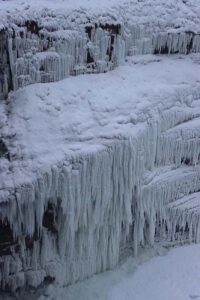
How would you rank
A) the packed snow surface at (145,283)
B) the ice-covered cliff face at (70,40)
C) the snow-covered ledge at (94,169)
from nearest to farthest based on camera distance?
the snow-covered ledge at (94,169) < the ice-covered cliff face at (70,40) < the packed snow surface at (145,283)

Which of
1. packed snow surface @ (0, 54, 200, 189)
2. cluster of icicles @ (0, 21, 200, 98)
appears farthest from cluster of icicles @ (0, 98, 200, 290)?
cluster of icicles @ (0, 21, 200, 98)

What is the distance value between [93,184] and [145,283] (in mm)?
1410

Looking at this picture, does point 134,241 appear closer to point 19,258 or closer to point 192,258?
point 192,258

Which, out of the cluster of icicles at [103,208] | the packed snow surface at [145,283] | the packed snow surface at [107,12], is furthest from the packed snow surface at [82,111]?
the packed snow surface at [145,283]

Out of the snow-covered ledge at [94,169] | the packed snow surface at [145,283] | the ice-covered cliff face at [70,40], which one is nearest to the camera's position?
the snow-covered ledge at [94,169]

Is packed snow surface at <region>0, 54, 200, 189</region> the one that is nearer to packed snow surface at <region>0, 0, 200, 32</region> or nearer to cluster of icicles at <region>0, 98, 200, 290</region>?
cluster of icicles at <region>0, 98, 200, 290</region>

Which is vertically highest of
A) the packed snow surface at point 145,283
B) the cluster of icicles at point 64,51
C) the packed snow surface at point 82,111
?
the cluster of icicles at point 64,51

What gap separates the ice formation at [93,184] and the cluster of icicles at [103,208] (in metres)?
0.01

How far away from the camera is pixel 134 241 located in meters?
5.08

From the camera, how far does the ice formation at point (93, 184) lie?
13.7 ft

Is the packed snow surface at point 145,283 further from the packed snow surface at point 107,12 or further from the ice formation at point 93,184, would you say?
the packed snow surface at point 107,12

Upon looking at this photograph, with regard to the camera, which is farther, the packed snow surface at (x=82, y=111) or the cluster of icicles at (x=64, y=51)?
the cluster of icicles at (x=64, y=51)

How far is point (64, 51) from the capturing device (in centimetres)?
488

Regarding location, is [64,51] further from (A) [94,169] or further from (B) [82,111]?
(A) [94,169]
